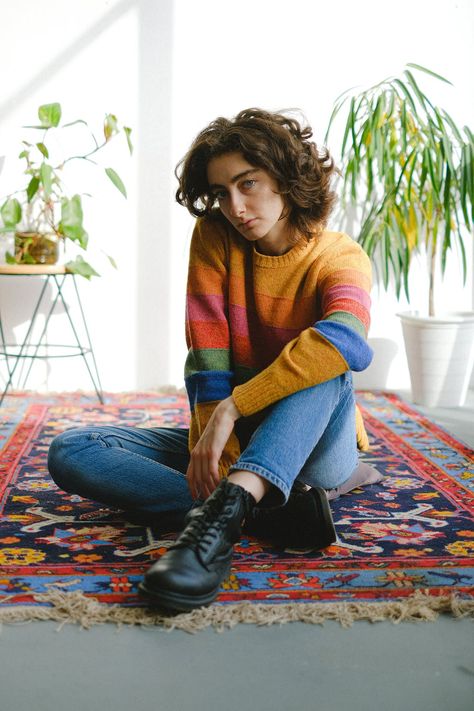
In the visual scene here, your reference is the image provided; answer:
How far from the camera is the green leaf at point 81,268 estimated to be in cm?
330

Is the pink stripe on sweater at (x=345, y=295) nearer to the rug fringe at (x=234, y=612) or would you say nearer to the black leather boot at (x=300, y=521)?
the black leather boot at (x=300, y=521)

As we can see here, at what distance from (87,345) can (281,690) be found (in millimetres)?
2566

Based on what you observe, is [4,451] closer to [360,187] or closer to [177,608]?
[177,608]

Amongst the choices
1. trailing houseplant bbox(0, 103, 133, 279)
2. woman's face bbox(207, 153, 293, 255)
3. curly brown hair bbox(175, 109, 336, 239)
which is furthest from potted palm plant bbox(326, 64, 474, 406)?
woman's face bbox(207, 153, 293, 255)

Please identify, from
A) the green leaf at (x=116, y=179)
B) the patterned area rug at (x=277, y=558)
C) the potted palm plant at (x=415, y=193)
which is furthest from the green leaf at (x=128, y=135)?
the patterned area rug at (x=277, y=558)

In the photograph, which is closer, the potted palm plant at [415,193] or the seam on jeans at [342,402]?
the seam on jeans at [342,402]

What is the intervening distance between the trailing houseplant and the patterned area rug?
3.00ft

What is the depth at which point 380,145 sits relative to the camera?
131 inches

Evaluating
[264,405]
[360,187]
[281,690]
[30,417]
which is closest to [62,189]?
[30,417]

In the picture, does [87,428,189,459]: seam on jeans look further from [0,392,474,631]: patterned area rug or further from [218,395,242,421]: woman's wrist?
[218,395,242,421]: woman's wrist

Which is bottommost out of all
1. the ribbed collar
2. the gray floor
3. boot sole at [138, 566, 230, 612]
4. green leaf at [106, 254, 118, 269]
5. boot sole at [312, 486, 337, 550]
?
the gray floor

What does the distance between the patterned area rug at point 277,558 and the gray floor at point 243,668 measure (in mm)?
45

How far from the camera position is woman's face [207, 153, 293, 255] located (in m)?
1.84

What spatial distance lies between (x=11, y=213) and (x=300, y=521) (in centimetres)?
199
